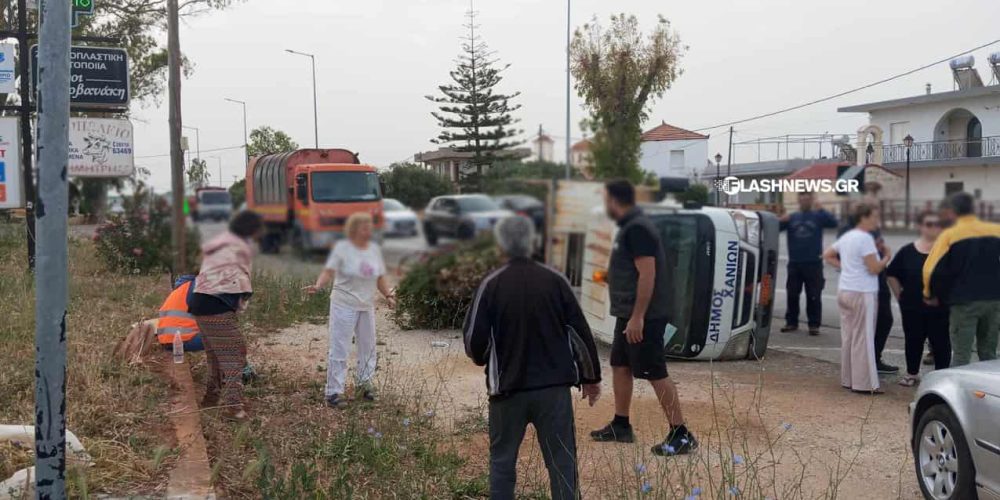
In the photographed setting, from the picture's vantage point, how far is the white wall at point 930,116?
85.2 inches

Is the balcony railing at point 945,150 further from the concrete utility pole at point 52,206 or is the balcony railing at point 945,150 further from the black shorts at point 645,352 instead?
the concrete utility pole at point 52,206

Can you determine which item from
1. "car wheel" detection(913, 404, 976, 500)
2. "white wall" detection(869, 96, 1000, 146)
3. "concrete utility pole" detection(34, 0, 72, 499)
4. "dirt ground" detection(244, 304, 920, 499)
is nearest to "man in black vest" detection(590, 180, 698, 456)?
"dirt ground" detection(244, 304, 920, 499)

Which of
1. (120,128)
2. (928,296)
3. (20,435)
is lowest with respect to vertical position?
(20,435)

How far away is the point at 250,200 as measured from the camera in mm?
1821

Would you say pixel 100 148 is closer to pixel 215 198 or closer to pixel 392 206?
pixel 215 198

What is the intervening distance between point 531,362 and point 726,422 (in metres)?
2.99

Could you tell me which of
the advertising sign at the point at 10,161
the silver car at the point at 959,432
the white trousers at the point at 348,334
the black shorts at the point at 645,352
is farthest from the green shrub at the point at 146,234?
the advertising sign at the point at 10,161

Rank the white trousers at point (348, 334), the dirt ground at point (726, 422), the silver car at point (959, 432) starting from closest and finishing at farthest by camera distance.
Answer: the white trousers at point (348, 334) < the silver car at point (959, 432) < the dirt ground at point (726, 422)

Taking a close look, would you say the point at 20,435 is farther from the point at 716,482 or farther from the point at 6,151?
the point at 6,151

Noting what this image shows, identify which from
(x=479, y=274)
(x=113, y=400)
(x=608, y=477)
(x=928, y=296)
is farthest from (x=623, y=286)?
(x=113, y=400)

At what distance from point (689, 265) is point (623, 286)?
125cm

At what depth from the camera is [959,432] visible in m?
4.58

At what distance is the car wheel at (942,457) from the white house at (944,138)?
2.85 meters

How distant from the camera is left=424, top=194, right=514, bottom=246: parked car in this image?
6.03 ft
